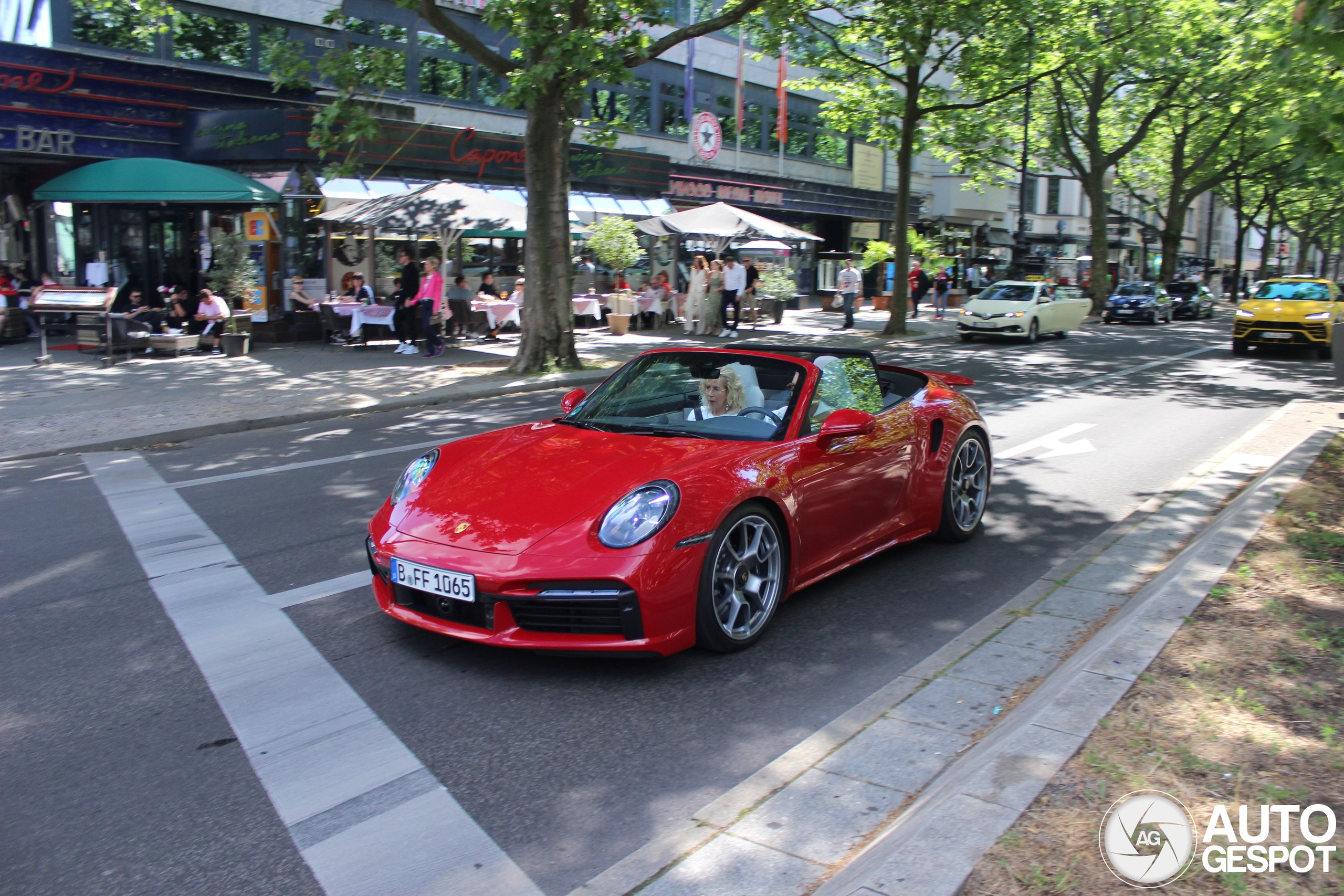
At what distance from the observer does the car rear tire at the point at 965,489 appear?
646 centimetres

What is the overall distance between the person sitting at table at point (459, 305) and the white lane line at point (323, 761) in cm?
1668

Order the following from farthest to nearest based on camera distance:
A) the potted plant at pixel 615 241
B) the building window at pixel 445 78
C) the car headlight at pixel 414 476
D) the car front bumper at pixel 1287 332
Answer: the building window at pixel 445 78 < the potted plant at pixel 615 241 < the car front bumper at pixel 1287 332 < the car headlight at pixel 414 476

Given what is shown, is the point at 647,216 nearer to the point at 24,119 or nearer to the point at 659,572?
the point at 24,119

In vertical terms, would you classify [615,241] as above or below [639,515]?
above

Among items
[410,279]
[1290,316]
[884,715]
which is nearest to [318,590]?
[884,715]

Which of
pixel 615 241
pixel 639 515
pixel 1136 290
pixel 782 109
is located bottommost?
pixel 639 515

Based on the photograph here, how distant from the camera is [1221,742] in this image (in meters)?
3.45

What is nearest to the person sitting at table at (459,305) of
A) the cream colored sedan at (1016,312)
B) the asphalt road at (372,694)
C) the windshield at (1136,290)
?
the cream colored sedan at (1016,312)

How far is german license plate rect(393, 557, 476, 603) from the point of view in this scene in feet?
13.8

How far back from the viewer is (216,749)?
3.71 metres

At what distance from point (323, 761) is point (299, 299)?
61.2 feet

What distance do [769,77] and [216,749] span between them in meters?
37.4

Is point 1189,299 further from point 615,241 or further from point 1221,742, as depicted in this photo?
point 1221,742

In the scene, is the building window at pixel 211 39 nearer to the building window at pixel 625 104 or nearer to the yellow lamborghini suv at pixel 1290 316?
the building window at pixel 625 104
